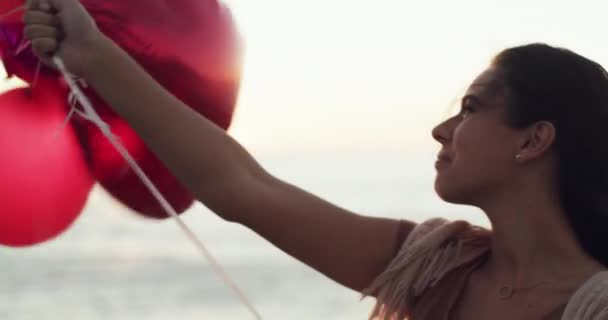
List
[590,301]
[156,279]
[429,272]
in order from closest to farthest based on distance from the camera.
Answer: [590,301] < [429,272] < [156,279]

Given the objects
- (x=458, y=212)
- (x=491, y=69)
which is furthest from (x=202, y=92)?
(x=458, y=212)

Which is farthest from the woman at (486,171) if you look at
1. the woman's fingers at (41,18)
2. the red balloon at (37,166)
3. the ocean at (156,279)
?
the ocean at (156,279)

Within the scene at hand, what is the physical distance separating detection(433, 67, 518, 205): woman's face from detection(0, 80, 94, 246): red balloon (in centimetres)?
52

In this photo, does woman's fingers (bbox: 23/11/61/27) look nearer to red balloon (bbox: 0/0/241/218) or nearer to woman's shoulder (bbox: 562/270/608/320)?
red balloon (bbox: 0/0/241/218)

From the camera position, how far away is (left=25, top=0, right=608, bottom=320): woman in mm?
1646

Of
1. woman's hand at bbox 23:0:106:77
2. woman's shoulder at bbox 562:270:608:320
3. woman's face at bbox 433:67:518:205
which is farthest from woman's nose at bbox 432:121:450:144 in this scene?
woman's hand at bbox 23:0:106:77

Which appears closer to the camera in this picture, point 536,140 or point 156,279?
point 536,140

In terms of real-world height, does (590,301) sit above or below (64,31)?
below

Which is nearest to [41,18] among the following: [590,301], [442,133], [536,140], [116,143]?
[116,143]

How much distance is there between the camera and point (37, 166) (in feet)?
5.82

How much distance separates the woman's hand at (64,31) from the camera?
64.4 inches

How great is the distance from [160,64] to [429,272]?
0.48 meters

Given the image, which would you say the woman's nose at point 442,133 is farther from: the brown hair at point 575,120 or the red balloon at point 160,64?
the red balloon at point 160,64

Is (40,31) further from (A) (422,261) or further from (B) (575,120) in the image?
(B) (575,120)
